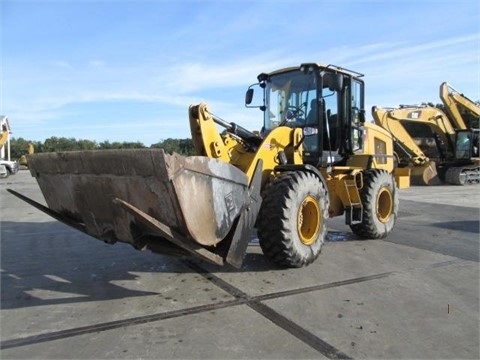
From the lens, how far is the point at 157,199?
454 centimetres

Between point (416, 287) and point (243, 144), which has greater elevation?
point (243, 144)

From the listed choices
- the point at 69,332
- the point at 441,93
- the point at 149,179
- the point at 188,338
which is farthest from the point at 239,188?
the point at 441,93

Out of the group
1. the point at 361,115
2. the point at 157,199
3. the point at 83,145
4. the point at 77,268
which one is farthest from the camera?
the point at 83,145

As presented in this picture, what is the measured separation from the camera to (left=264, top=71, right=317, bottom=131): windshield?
24.8ft

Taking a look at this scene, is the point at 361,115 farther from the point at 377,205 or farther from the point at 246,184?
the point at 246,184

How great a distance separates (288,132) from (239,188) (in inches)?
71.4

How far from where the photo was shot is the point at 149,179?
14.6 feet

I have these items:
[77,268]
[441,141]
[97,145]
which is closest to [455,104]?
[441,141]

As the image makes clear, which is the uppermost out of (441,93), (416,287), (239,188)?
(441,93)

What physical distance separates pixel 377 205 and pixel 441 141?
17.0m

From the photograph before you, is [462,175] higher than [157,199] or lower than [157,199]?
lower

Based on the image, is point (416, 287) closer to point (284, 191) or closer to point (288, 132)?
point (284, 191)

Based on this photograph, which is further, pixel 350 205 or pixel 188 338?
pixel 350 205

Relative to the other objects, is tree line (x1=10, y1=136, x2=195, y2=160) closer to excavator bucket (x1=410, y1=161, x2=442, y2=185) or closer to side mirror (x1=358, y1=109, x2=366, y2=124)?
side mirror (x1=358, y1=109, x2=366, y2=124)
